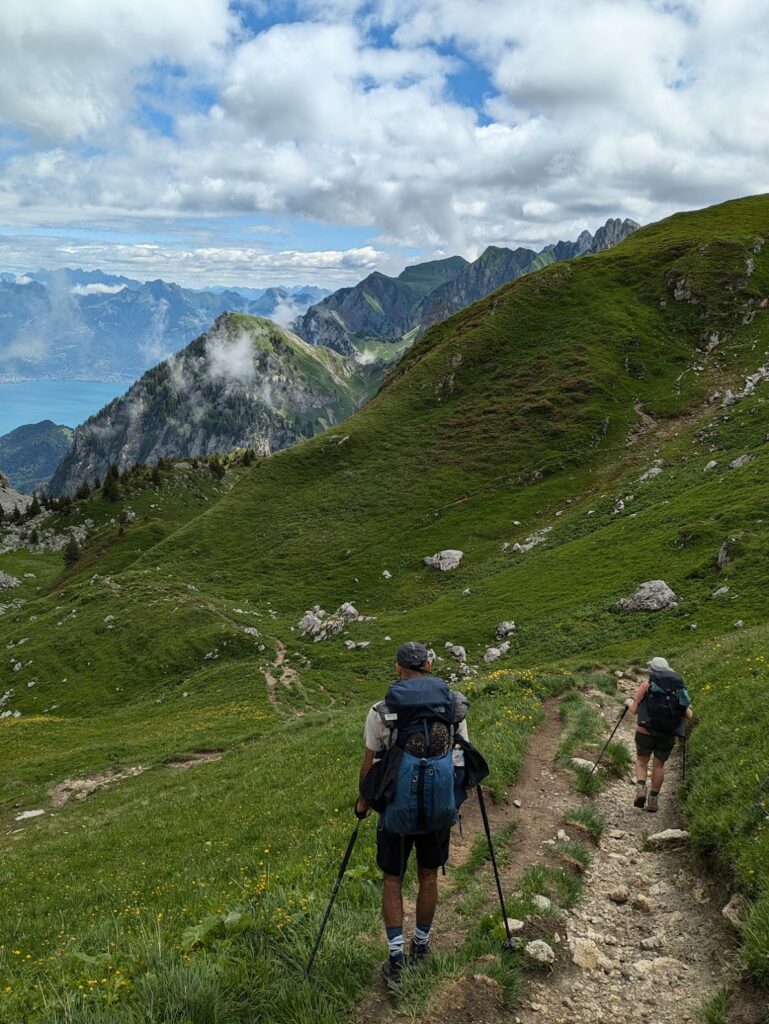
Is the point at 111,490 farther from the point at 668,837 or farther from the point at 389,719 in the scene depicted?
the point at 389,719

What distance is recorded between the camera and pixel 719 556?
3653 centimetres

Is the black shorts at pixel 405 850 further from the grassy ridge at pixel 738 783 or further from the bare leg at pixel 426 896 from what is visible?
the grassy ridge at pixel 738 783

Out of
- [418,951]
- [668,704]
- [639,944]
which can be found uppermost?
[668,704]

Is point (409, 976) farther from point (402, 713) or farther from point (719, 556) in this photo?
point (719, 556)

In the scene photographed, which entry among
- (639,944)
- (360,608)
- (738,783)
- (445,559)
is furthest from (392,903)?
(445,559)

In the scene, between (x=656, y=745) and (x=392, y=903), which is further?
(x=656, y=745)

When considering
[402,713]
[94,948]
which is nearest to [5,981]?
[94,948]

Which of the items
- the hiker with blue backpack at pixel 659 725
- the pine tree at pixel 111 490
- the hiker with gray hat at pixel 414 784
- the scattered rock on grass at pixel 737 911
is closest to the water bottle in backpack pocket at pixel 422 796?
the hiker with gray hat at pixel 414 784

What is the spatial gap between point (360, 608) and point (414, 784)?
50920 mm

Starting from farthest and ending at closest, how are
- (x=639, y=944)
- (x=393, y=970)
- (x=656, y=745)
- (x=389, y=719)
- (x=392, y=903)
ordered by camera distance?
(x=656, y=745)
(x=639, y=944)
(x=392, y=903)
(x=393, y=970)
(x=389, y=719)

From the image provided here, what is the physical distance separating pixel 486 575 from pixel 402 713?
160 feet

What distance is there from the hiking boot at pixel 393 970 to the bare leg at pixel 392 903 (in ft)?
1.29

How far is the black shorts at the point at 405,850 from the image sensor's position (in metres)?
7.21

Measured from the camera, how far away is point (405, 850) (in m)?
Result: 7.23
